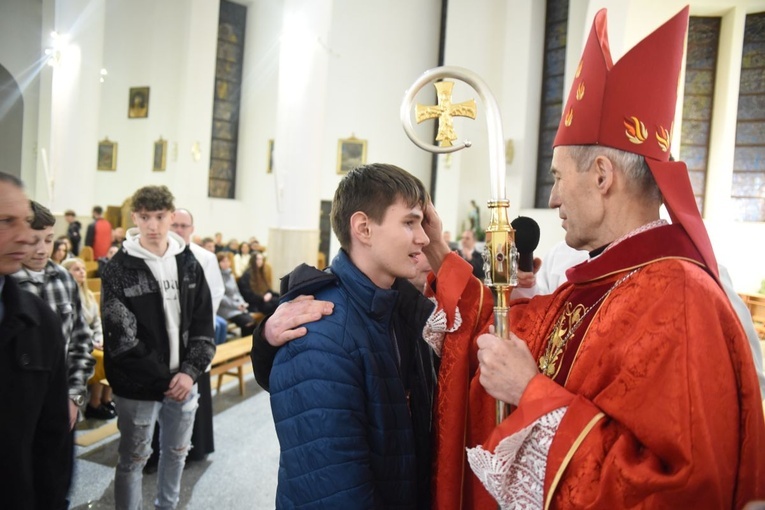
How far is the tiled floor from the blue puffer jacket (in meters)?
2.26

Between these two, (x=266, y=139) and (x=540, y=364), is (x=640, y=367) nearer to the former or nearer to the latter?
(x=540, y=364)

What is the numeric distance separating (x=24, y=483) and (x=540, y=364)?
1518 mm

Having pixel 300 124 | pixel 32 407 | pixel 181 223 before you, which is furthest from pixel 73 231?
pixel 32 407

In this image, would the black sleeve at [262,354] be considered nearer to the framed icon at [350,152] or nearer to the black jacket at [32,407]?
the black jacket at [32,407]

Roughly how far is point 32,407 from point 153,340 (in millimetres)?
1358

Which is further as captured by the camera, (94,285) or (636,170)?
(94,285)

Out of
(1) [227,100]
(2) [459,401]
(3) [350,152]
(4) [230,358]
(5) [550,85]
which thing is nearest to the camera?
(2) [459,401]

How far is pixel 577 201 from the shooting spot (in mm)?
1492

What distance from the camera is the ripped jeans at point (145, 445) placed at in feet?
9.36

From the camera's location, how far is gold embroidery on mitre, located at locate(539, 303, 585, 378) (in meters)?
1.53

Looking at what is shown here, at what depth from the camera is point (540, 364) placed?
1.60m

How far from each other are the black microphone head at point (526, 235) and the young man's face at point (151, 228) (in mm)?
1965

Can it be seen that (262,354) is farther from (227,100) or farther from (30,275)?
(227,100)

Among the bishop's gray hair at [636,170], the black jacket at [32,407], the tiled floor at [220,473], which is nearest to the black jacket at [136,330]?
the tiled floor at [220,473]
